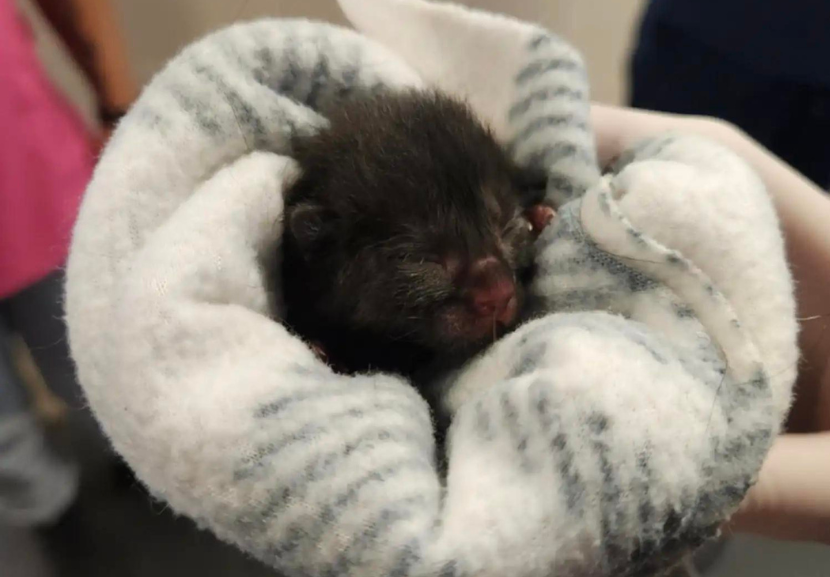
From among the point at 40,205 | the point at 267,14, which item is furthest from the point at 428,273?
the point at 267,14

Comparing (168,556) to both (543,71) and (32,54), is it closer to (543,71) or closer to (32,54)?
(32,54)

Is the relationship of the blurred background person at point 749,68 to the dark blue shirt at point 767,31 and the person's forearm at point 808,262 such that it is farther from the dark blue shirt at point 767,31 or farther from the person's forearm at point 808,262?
the person's forearm at point 808,262

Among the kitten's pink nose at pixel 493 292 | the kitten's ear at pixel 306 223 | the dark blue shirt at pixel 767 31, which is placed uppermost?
the dark blue shirt at pixel 767 31

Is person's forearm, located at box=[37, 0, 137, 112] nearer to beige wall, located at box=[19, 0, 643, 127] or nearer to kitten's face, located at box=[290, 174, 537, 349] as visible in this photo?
beige wall, located at box=[19, 0, 643, 127]

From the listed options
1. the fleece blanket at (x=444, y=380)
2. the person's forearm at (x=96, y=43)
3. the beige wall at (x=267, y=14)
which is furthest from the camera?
the beige wall at (x=267, y=14)

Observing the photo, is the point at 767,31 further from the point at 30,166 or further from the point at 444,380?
the point at 30,166

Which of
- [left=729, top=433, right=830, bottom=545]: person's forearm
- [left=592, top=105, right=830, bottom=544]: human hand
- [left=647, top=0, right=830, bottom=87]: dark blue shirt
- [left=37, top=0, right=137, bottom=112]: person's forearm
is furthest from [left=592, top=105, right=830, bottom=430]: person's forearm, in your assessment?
[left=37, top=0, right=137, bottom=112]: person's forearm

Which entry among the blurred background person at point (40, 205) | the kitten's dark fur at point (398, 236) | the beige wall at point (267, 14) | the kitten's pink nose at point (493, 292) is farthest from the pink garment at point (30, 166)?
the kitten's pink nose at point (493, 292)
